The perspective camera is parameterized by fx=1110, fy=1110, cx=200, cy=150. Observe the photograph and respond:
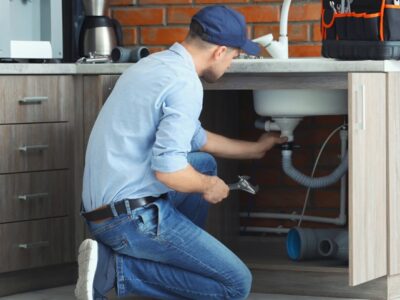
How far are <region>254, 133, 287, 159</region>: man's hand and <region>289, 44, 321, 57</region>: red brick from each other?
52 cm

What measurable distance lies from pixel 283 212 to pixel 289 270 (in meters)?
0.61

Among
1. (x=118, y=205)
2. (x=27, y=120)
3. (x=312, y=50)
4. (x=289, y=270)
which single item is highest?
(x=312, y=50)

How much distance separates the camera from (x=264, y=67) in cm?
329

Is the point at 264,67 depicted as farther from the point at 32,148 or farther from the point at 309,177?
the point at 32,148

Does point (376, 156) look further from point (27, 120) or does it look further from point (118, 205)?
point (27, 120)

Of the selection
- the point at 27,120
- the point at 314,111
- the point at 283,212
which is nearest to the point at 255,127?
the point at 283,212

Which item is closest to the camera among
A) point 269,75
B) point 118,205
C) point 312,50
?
point 118,205

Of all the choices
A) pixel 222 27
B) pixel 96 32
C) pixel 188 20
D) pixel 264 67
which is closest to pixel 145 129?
pixel 222 27

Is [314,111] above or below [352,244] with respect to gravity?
above

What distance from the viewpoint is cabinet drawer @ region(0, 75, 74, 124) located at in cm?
348

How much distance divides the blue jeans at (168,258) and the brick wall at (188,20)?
3.52 ft

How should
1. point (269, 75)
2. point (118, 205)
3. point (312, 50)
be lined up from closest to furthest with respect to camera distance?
point (118, 205), point (269, 75), point (312, 50)

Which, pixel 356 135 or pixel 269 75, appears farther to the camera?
pixel 269 75

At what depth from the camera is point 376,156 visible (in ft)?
10.5
